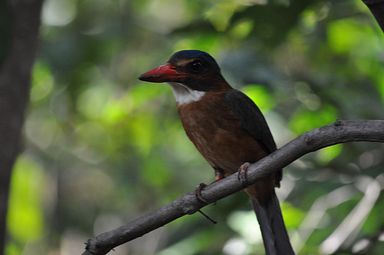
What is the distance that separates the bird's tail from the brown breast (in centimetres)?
23

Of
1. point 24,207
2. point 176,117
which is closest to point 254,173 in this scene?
point 176,117

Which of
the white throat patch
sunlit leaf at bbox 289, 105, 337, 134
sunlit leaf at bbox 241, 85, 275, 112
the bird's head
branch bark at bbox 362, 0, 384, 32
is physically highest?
branch bark at bbox 362, 0, 384, 32

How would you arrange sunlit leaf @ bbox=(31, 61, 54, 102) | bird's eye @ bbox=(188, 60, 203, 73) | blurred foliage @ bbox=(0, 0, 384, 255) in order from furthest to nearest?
1. sunlit leaf @ bbox=(31, 61, 54, 102)
2. blurred foliage @ bbox=(0, 0, 384, 255)
3. bird's eye @ bbox=(188, 60, 203, 73)

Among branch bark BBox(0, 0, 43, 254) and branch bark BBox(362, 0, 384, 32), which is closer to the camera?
branch bark BBox(362, 0, 384, 32)

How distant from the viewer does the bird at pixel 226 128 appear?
140 inches

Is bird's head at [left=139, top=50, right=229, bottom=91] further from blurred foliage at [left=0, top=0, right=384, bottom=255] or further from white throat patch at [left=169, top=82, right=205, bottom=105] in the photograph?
blurred foliage at [left=0, top=0, right=384, bottom=255]

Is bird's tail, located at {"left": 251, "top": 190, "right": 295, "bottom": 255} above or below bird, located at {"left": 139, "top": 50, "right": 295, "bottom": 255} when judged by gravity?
below

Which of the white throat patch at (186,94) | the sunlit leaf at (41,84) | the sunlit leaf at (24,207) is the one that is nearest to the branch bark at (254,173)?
the white throat patch at (186,94)

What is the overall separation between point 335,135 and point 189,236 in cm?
206

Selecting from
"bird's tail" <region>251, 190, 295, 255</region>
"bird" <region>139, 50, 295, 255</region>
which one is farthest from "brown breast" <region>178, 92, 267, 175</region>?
"bird's tail" <region>251, 190, 295, 255</region>

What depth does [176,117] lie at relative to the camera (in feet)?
18.9

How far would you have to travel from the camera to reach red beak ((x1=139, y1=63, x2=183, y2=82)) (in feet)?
10.8

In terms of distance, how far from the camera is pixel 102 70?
6.81 metres

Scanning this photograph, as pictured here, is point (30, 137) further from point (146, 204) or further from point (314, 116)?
point (314, 116)
